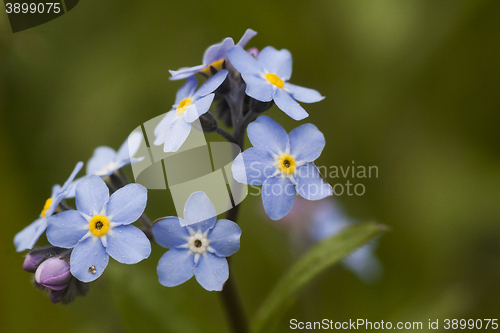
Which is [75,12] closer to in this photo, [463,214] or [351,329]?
[351,329]

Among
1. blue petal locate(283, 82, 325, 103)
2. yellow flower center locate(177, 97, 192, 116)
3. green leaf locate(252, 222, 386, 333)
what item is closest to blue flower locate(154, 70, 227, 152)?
yellow flower center locate(177, 97, 192, 116)

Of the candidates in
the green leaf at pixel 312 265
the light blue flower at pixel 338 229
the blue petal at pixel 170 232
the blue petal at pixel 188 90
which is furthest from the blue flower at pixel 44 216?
the light blue flower at pixel 338 229

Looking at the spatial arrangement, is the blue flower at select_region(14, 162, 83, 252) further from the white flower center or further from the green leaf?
the green leaf

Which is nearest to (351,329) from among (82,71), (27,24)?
(82,71)

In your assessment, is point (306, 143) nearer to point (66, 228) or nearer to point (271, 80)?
point (271, 80)

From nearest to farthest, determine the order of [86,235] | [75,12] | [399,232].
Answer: [86,235]
[399,232]
[75,12]

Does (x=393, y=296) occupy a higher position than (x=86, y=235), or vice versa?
(x=86, y=235)
